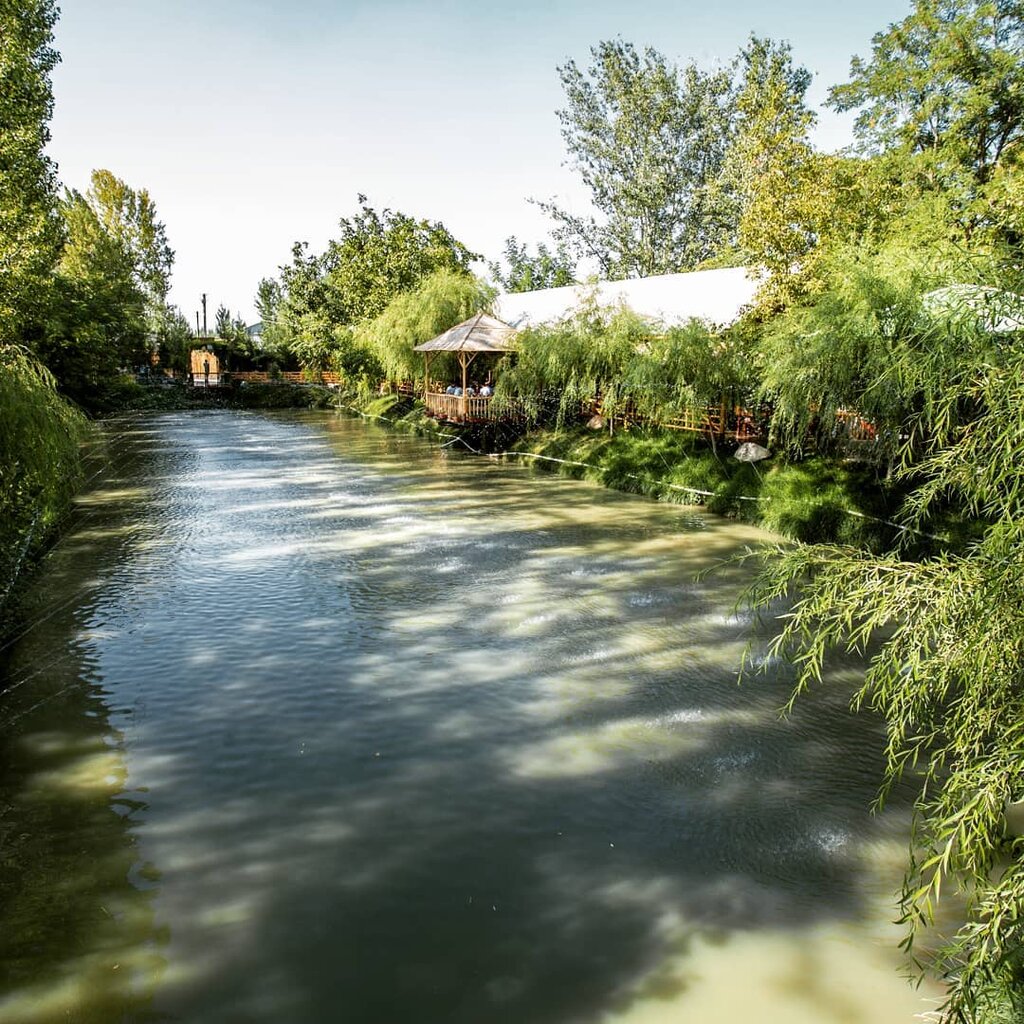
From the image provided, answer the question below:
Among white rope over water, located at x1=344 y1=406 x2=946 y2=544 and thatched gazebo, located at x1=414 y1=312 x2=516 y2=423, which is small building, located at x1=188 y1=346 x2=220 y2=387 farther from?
white rope over water, located at x1=344 y1=406 x2=946 y2=544

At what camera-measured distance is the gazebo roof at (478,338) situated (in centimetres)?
2459

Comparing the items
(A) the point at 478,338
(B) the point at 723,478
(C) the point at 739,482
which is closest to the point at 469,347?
(A) the point at 478,338

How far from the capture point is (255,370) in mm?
55125

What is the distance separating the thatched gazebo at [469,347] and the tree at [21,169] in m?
11.3

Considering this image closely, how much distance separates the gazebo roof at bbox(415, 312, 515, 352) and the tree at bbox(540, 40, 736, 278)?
17.4 metres

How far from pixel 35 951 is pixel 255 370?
54.3 m

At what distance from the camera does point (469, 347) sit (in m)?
24.5

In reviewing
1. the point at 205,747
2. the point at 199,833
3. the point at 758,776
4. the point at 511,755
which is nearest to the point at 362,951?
the point at 199,833

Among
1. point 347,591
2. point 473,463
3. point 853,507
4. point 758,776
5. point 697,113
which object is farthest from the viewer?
point 697,113

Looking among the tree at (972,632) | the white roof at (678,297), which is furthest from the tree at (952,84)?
the tree at (972,632)

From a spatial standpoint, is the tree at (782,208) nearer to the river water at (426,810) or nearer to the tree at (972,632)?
the river water at (426,810)

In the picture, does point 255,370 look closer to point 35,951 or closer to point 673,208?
point 673,208

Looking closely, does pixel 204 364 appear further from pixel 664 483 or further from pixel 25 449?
pixel 25 449

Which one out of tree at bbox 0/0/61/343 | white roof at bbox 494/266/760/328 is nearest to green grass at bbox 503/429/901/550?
white roof at bbox 494/266/760/328
